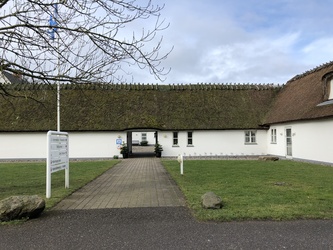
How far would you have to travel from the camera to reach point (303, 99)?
2395 cm

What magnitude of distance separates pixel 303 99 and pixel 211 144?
338 inches

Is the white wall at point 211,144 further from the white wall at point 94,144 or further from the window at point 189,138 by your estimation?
the white wall at point 94,144

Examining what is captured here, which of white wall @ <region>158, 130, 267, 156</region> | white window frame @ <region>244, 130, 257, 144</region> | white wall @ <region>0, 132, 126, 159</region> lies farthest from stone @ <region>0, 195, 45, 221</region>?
Answer: white window frame @ <region>244, 130, 257, 144</region>

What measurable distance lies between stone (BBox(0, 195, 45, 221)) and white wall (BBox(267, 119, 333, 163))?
55.2 feet

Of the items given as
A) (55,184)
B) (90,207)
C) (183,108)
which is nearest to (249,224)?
(90,207)

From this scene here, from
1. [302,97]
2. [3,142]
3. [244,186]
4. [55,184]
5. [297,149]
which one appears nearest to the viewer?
[244,186]

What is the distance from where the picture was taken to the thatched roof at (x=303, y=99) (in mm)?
20672

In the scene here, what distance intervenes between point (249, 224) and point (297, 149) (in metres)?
18.3

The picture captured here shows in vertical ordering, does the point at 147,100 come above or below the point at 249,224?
above

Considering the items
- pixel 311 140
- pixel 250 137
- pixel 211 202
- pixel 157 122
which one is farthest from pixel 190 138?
pixel 211 202

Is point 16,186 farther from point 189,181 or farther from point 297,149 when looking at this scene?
point 297,149

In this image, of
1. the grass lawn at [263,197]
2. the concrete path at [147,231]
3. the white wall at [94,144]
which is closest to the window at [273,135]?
the white wall at [94,144]

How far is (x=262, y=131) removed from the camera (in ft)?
96.4

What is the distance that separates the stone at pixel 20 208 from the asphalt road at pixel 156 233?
20 centimetres
